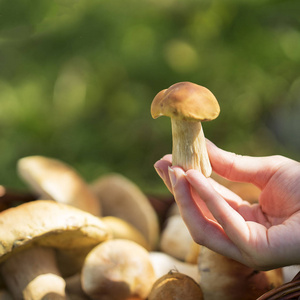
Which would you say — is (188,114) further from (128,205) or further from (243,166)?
(128,205)

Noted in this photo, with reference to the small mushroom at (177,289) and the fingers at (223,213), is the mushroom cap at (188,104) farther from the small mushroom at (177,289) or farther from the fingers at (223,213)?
the small mushroom at (177,289)

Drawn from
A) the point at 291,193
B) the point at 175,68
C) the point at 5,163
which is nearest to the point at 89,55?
the point at 175,68

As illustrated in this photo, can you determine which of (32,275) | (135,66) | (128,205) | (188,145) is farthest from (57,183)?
(135,66)

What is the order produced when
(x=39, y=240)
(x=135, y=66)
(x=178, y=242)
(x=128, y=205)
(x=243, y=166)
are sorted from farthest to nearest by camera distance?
1. (x=135, y=66)
2. (x=128, y=205)
3. (x=178, y=242)
4. (x=39, y=240)
5. (x=243, y=166)

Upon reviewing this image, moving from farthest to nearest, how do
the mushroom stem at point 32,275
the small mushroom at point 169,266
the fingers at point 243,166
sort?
the small mushroom at point 169,266
the mushroom stem at point 32,275
the fingers at point 243,166

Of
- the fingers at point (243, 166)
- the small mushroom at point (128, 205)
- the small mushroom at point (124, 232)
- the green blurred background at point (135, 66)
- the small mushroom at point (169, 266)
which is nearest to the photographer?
the fingers at point (243, 166)

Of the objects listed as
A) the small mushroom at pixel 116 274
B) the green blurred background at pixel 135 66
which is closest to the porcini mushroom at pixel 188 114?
the small mushroom at pixel 116 274

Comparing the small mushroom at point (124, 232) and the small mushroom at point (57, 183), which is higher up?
the small mushroom at point (57, 183)

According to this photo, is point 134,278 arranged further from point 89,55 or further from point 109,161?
point 89,55
